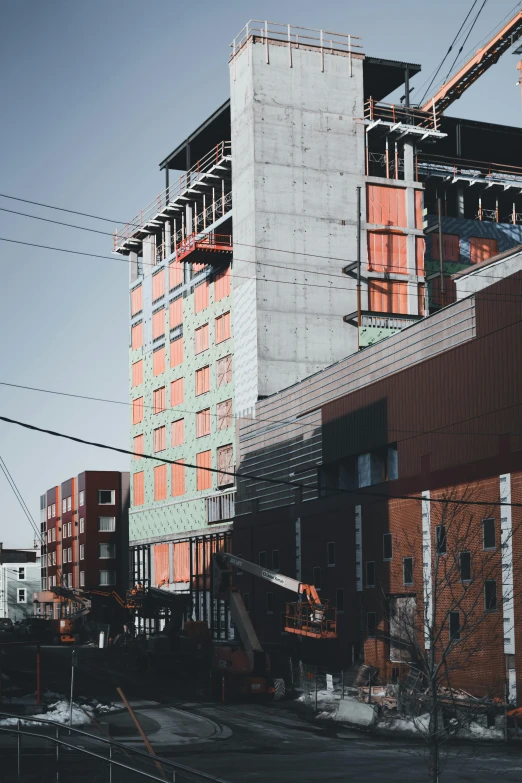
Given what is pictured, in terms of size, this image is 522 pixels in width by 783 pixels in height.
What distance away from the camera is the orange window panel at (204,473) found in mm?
75938

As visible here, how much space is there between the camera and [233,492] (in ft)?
234

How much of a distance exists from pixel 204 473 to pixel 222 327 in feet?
34.2

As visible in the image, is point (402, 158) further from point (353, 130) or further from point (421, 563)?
point (421, 563)

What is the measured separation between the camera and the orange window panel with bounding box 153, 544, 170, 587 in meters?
83.6

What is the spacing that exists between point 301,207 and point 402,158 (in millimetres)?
9498

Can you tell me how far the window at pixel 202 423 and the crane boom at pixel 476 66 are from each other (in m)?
26.3

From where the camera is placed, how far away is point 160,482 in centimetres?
8612

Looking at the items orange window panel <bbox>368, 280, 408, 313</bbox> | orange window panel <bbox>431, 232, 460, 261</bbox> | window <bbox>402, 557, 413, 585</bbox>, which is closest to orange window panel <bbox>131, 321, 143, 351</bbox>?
orange window panel <bbox>431, 232, 460, 261</bbox>

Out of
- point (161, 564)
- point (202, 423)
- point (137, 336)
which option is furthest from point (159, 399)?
point (161, 564)

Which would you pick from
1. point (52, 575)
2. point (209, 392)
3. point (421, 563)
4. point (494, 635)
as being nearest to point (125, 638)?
point (209, 392)

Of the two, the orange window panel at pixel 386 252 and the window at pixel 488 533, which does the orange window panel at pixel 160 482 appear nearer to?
the orange window panel at pixel 386 252

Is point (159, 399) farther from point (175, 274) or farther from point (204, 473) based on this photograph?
point (204, 473)

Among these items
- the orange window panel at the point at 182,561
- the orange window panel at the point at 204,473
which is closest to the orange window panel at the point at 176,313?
the orange window panel at the point at 204,473

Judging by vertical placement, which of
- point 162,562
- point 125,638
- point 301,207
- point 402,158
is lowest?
point 125,638
